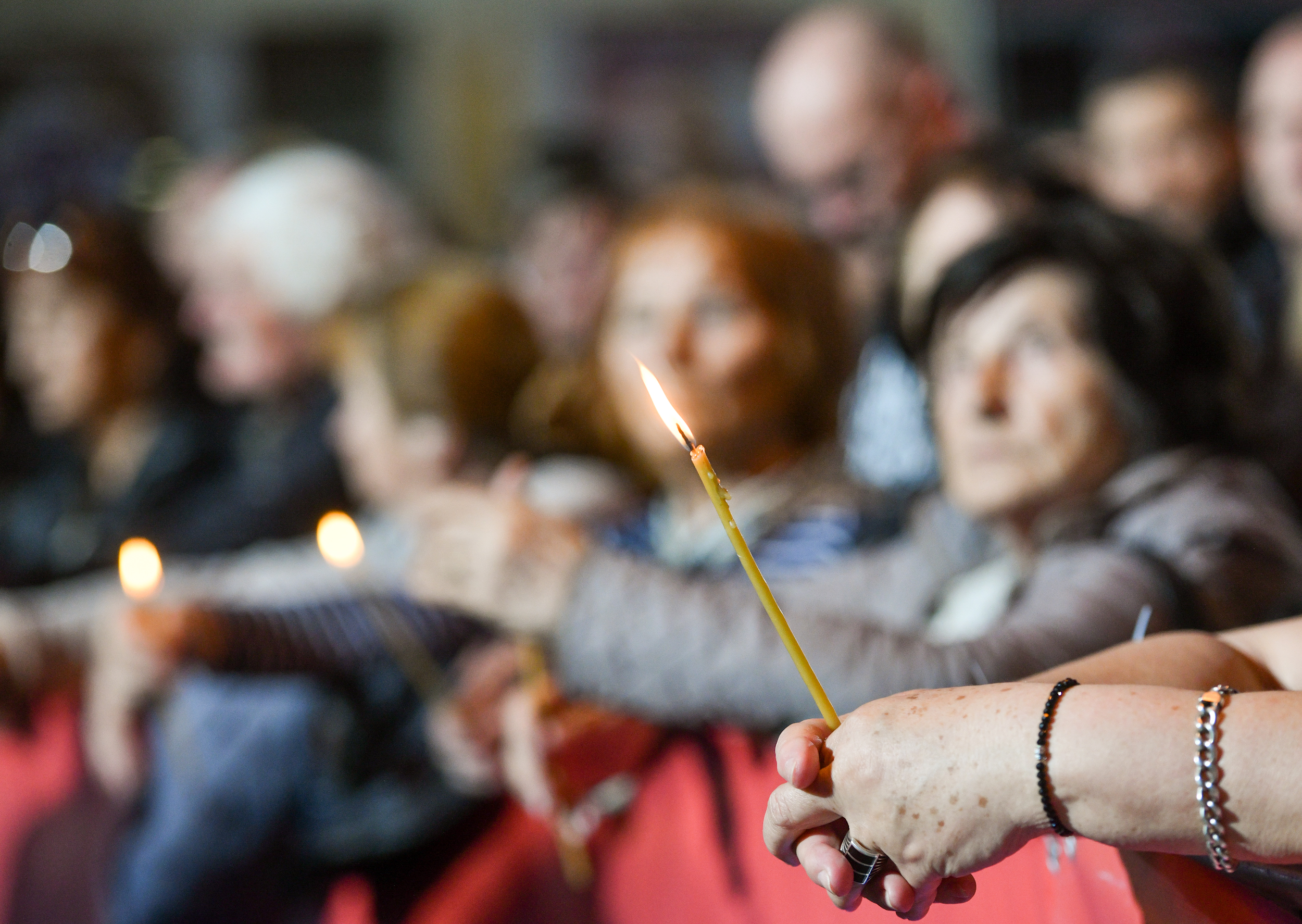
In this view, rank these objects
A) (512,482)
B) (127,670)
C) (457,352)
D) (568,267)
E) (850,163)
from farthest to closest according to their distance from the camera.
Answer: (568,267)
(850,163)
(457,352)
(127,670)
(512,482)

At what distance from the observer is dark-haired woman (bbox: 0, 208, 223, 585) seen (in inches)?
75.7

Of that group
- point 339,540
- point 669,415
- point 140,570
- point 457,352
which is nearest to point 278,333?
point 457,352

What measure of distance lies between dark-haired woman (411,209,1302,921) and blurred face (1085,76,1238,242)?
1.13m

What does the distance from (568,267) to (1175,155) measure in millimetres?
1191

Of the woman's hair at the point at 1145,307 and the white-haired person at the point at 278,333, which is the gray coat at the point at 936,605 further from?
the white-haired person at the point at 278,333

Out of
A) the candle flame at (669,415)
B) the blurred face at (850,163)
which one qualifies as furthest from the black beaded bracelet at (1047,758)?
the blurred face at (850,163)

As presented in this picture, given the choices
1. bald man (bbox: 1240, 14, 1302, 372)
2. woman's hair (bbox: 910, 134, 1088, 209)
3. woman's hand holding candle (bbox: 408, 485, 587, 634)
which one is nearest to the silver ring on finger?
woman's hand holding candle (bbox: 408, 485, 587, 634)

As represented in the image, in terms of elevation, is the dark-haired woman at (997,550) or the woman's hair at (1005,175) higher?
the woman's hair at (1005,175)

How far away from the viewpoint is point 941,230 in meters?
1.31

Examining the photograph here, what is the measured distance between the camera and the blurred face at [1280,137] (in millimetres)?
1718

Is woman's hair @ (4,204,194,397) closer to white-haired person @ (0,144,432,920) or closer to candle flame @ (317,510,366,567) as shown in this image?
white-haired person @ (0,144,432,920)

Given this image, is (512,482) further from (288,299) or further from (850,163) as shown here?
(850,163)

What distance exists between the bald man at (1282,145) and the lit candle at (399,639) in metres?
1.25

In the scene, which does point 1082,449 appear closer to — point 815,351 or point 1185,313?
point 1185,313
